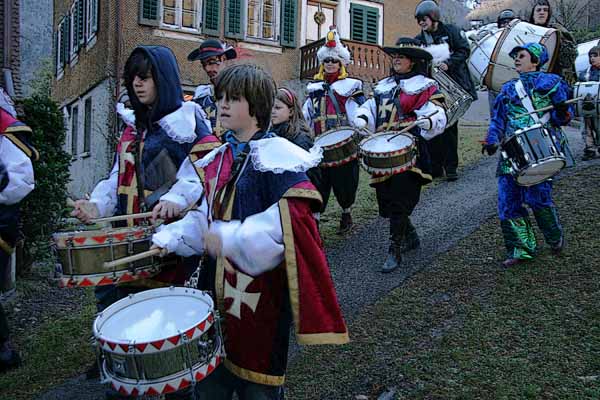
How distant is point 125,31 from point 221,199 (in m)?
13.7

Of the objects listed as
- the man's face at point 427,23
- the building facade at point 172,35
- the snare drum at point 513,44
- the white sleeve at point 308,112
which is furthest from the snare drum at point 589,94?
the building facade at point 172,35

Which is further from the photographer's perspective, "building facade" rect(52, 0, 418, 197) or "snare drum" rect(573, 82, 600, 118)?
"building facade" rect(52, 0, 418, 197)

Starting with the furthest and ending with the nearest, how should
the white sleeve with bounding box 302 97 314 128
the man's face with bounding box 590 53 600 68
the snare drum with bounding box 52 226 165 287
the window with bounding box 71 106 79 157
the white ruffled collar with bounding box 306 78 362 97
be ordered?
the window with bounding box 71 106 79 157 < the man's face with bounding box 590 53 600 68 < the white sleeve with bounding box 302 97 314 128 < the white ruffled collar with bounding box 306 78 362 97 < the snare drum with bounding box 52 226 165 287

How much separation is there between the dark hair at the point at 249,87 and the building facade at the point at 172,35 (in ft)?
36.0

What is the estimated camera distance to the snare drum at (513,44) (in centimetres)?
673

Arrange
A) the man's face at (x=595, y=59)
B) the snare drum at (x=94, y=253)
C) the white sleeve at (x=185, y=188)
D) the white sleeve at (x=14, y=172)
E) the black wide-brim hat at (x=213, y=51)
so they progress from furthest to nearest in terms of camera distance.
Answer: the man's face at (x=595, y=59), the black wide-brim hat at (x=213, y=51), the white sleeve at (x=14, y=172), the white sleeve at (x=185, y=188), the snare drum at (x=94, y=253)

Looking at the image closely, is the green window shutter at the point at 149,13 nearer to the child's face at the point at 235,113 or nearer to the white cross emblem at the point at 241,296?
the child's face at the point at 235,113

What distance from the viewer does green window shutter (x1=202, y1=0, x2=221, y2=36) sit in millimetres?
15641

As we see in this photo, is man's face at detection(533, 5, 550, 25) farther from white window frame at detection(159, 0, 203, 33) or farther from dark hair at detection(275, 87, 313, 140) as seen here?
white window frame at detection(159, 0, 203, 33)

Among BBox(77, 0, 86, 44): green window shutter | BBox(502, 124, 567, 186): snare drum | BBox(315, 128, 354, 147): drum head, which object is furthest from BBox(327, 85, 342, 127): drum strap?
BBox(77, 0, 86, 44): green window shutter

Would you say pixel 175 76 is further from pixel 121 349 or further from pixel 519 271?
pixel 519 271

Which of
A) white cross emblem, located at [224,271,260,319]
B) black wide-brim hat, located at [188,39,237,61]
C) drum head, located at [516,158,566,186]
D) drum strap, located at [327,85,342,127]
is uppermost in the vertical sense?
black wide-brim hat, located at [188,39,237,61]

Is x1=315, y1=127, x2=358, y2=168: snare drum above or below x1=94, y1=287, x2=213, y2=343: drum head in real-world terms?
above

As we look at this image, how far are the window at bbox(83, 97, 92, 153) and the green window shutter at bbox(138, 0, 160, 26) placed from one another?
135 inches
